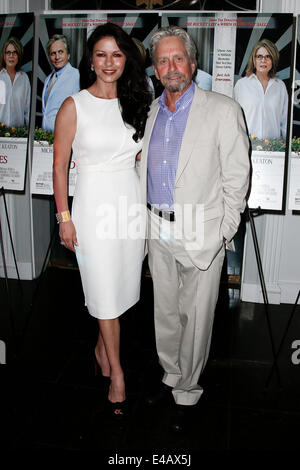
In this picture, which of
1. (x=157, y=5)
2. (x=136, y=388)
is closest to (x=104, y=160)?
Answer: (x=136, y=388)

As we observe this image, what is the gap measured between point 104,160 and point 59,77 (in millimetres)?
1188

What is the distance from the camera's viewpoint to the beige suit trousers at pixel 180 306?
204 centimetres

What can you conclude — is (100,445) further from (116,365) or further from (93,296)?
(93,296)

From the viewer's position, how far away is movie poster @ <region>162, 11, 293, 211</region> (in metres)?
2.67

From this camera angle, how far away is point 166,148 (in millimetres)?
1965

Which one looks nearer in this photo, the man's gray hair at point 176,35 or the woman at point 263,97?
the man's gray hair at point 176,35

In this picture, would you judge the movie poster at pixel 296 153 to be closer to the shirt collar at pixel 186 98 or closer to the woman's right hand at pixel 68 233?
the shirt collar at pixel 186 98

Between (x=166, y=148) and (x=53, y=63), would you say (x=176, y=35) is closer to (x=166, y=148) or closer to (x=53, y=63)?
(x=166, y=148)

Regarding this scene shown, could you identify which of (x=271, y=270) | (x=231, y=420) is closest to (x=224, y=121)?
(x=231, y=420)

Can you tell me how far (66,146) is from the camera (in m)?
1.98

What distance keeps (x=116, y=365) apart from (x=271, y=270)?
1.73 m
